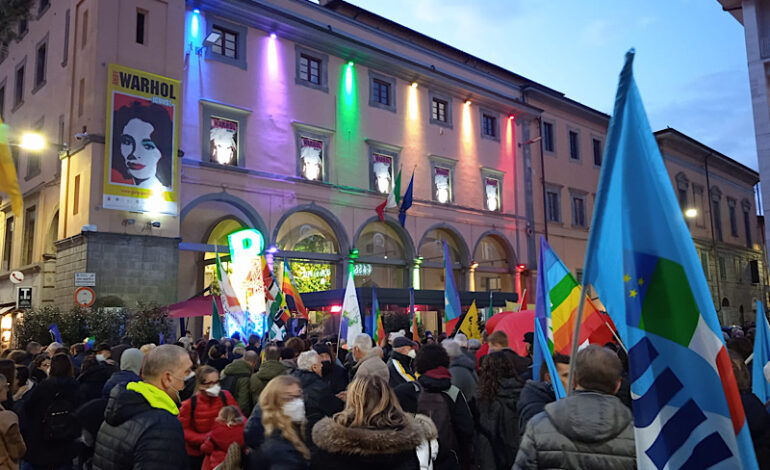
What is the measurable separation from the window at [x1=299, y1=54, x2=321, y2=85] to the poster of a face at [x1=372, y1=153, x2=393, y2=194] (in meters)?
4.13

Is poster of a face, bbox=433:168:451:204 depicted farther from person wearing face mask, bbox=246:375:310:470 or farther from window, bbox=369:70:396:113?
person wearing face mask, bbox=246:375:310:470

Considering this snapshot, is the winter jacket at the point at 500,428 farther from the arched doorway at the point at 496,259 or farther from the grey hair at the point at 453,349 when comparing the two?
the arched doorway at the point at 496,259

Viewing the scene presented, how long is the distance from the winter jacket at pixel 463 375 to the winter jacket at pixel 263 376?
163 centimetres

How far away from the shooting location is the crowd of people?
2848mm

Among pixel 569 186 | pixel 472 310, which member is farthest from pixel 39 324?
pixel 569 186

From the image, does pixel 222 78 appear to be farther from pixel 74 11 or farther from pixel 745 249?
pixel 745 249

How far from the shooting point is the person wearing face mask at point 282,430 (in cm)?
315

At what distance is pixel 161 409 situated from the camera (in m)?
3.38

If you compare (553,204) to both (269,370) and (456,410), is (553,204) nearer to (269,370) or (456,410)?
(269,370)

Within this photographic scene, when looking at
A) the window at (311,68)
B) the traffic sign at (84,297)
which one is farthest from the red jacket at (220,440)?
the window at (311,68)

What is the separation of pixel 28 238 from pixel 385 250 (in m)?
15.2

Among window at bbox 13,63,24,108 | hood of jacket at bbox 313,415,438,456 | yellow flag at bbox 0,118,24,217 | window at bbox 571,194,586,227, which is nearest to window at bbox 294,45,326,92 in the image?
window at bbox 13,63,24,108

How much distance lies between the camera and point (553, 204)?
36.1m

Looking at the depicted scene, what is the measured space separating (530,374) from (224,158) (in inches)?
761
